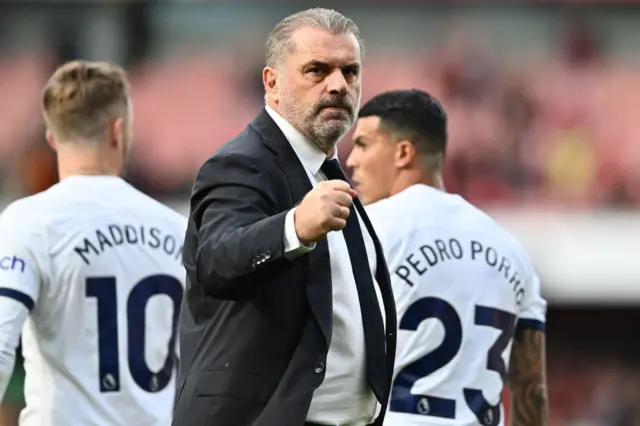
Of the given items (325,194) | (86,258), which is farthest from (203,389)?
(86,258)

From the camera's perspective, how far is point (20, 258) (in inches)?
194

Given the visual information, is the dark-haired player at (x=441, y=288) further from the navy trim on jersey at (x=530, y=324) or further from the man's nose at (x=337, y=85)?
the man's nose at (x=337, y=85)

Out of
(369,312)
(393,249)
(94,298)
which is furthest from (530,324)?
(369,312)

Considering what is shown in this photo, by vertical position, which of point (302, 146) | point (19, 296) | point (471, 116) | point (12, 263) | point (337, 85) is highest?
point (471, 116)

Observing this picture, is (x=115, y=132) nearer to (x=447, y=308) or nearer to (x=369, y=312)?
(x=447, y=308)

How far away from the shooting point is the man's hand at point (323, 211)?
10.7 feet

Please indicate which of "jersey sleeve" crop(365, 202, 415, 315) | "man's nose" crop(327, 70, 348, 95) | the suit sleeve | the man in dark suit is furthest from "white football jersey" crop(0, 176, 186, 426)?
"man's nose" crop(327, 70, 348, 95)

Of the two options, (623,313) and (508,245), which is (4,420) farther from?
(508,245)

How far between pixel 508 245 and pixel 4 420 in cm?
1090

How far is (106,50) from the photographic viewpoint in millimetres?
17531

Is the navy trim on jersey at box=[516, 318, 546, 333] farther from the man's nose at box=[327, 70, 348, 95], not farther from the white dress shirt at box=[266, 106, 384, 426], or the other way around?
the man's nose at box=[327, 70, 348, 95]

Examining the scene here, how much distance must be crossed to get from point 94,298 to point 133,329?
Answer: 195mm

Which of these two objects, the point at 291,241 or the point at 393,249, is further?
the point at 393,249

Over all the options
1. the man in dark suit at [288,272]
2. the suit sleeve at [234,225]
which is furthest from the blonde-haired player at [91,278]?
the suit sleeve at [234,225]
